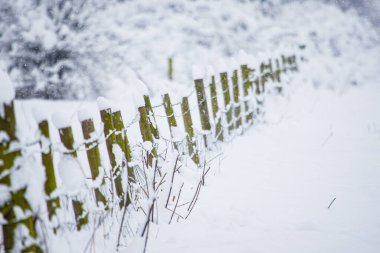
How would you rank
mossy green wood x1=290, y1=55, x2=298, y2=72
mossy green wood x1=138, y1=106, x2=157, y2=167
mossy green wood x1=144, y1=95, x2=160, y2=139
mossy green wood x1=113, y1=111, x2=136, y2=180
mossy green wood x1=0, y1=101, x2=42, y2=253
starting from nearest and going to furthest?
→ mossy green wood x1=0, y1=101, x2=42, y2=253
mossy green wood x1=113, y1=111, x2=136, y2=180
mossy green wood x1=138, y1=106, x2=157, y2=167
mossy green wood x1=144, y1=95, x2=160, y2=139
mossy green wood x1=290, y1=55, x2=298, y2=72

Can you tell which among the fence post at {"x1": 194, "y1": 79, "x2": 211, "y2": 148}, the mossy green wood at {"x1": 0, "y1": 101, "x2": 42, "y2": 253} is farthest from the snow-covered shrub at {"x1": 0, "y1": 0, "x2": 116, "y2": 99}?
the mossy green wood at {"x1": 0, "y1": 101, "x2": 42, "y2": 253}

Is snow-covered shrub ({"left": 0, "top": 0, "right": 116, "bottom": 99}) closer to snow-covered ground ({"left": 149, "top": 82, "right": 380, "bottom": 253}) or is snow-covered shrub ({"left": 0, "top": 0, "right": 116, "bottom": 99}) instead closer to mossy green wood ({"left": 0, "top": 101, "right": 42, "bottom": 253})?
snow-covered ground ({"left": 149, "top": 82, "right": 380, "bottom": 253})

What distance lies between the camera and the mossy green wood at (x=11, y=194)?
4.64ft

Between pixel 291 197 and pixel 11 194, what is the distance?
2.09m

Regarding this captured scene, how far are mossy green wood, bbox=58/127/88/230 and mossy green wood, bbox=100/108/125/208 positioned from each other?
0.91 feet

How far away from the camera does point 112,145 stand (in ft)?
6.70

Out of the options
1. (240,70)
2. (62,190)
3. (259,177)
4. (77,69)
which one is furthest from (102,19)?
(62,190)

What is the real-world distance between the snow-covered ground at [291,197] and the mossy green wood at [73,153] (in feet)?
1.52

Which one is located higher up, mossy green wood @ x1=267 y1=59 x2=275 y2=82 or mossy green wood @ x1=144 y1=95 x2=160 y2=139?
mossy green wood @ x1=267 y1=59 x2=275 y2=82

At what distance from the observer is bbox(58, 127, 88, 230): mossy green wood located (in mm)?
1696

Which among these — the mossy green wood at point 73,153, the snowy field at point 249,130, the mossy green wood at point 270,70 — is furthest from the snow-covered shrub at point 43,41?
the mossy green wood at point 73,153

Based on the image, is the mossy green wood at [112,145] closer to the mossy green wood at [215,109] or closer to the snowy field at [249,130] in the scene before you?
the snowy field at [249,130]

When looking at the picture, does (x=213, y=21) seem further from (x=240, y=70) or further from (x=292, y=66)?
(x=240, y=70)

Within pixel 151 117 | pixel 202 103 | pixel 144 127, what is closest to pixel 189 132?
pixel 202 103
